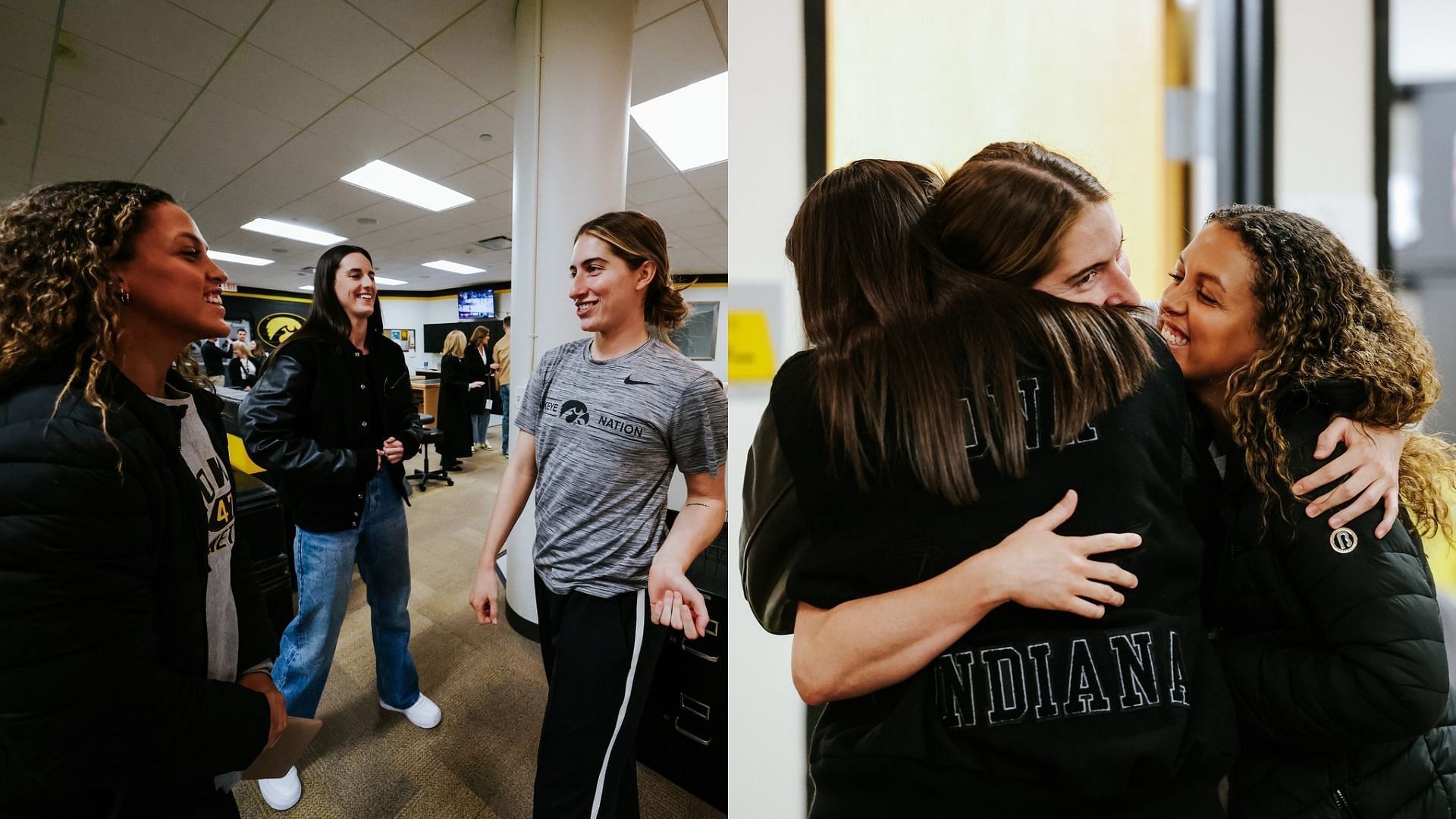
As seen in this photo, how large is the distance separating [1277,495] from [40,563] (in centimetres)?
142

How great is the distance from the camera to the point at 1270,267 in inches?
28.7

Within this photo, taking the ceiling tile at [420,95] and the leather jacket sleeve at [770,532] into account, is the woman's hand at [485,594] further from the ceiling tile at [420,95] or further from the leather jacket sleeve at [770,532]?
the ceiling tile at [420,95]

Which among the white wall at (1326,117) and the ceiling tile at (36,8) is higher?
the ceiling tile at (36,8)

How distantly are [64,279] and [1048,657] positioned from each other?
4.16 ft

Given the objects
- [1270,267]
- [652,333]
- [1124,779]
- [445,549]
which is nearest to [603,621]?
[652,333]

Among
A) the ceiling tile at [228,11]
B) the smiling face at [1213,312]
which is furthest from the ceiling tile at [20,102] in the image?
the smiling face at [1213,312]

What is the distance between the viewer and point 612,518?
1.11m

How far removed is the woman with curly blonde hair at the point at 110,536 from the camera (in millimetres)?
598

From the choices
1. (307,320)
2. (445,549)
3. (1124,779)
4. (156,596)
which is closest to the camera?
(1124,779)

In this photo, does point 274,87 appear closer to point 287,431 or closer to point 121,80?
point 121,80

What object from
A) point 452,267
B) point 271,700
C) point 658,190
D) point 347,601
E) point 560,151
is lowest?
point 347,601

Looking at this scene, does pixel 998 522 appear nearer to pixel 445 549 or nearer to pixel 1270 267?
pixel 1270 267

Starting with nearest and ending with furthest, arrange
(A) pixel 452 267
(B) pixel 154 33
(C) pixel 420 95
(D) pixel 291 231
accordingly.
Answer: (B) pixel 154 33 → (C) pixel 420 95 → (D) pixel 291 231 → (A) pixel 452 267

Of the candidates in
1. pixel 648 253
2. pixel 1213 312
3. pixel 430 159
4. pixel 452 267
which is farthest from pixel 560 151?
pixel 452 267
